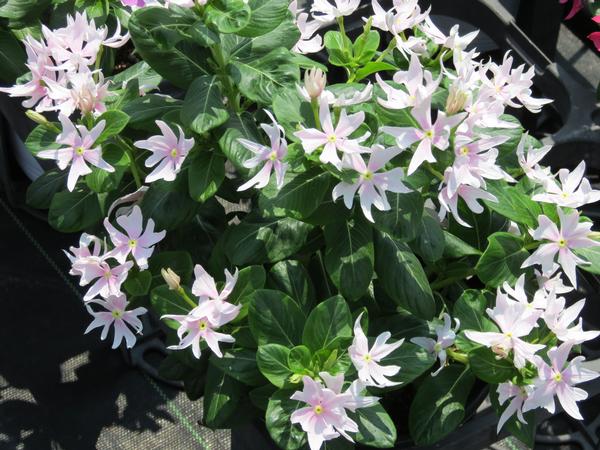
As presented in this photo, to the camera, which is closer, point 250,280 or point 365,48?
point 250,280

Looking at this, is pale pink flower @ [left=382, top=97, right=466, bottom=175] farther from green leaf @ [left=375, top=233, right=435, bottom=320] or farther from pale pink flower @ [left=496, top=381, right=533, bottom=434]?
pale pink flower @ [left=496, top=381, right=533, bottom=434]

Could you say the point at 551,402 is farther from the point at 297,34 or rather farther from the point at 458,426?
the point at 297,34

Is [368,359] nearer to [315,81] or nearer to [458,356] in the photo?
[458,356]

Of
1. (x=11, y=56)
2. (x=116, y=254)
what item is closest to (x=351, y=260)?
(x=116, y=254)

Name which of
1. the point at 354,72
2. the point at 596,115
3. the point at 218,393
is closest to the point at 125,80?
the point at 354,72

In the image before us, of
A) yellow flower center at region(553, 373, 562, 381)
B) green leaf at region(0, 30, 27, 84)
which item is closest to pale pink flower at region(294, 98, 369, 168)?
yellow flower center at region(553, 373, 562, 381)

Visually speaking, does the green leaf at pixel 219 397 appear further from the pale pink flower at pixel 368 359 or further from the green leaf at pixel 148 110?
the green leaf at pixel 148 110
